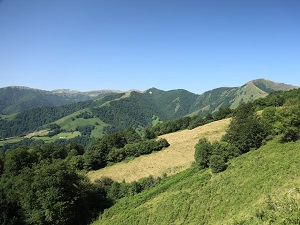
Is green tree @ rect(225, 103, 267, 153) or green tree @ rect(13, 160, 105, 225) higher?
green tree @ rect(225, 103, 267, 153)

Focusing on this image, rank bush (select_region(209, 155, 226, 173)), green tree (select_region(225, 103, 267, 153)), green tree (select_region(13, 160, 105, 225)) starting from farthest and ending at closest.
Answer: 1. green tree (select_region(225, 103, 267, 153))
2. bush (select_region(209, 155, 226, 173))
3. green tree (select_region(13, 160, 105, 225))

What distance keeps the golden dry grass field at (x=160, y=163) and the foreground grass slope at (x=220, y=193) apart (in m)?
12.4

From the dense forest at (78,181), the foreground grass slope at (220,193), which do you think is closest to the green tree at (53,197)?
the dense forest at (78,181)

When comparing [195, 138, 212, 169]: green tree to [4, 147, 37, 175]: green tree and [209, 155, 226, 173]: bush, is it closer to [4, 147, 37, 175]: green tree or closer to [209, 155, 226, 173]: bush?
[209, 155, 226, 173]: bush

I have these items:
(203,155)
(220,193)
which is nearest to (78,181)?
(203,155)

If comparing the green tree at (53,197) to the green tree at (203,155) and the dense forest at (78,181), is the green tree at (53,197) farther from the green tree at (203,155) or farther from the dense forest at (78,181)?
the green tree at (203,155)

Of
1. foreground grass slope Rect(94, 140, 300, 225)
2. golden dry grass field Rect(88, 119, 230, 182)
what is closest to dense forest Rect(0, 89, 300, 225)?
foreground grass slope Rect(94, 140, 300, 225)

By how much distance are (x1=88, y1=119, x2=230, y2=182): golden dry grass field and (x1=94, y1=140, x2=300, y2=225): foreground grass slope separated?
40.8 feet

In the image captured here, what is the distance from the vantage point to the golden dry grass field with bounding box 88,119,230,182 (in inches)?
2406

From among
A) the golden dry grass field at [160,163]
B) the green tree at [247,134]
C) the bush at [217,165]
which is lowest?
the golden dry grass field at [160,163]

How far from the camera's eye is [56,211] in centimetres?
4144

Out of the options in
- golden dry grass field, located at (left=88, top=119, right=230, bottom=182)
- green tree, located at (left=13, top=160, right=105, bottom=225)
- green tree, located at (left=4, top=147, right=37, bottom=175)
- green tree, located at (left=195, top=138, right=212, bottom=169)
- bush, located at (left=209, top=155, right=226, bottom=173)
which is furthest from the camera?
green tree, located at (left=4, top=147, right=37, bottom=175)

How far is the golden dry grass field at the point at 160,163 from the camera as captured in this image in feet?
200

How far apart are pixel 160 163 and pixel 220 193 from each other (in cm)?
3212
